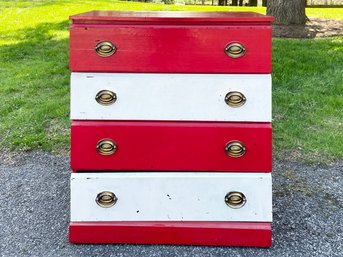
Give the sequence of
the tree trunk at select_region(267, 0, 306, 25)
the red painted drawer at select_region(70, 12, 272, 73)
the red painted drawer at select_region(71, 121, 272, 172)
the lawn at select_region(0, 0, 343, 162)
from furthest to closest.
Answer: the tree trunk at select_region(267, 0, 306, 25)
the lawn at select_region(0, 0, 343, 162)
the red painted drawer at select_region(71, 121, 272, 172)
the red painted drawer at select_region(70, 12, 272, 73)

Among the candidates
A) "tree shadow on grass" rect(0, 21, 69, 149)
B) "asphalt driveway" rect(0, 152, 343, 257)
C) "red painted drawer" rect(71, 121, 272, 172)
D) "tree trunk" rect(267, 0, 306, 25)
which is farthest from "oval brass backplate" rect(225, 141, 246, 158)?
"tree trunk" rect(267, 0, 306, 25)

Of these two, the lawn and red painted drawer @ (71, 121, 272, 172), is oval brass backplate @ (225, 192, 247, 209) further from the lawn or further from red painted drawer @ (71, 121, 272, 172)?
the lawn

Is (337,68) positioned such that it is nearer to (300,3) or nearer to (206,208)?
(300,3)

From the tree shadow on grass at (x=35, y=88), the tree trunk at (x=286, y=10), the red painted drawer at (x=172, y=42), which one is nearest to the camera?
the red painted drawer at (x=172, y=42)

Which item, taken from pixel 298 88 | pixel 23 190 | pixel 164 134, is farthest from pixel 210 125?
pixel 298 88

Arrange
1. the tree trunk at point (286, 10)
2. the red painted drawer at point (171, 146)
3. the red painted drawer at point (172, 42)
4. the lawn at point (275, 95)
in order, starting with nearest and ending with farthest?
1. the red painted drawer at point (172, 42)
2. the red painted drawer at point (171, 146)
3. the lawn at point (275, 95)
4. the tree trunk at point (286, 10)

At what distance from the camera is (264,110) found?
2.50 meters

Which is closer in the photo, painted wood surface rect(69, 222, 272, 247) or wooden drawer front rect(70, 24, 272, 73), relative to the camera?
wooden drawer front rect(70, 24, 272, 73)

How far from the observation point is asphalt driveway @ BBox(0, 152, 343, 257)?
2574 mm

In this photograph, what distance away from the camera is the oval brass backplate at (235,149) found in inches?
100

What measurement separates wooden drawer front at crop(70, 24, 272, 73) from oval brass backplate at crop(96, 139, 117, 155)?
367 mm

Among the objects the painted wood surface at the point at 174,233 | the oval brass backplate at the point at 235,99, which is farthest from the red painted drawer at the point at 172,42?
the painted wood surface at the point at 174,233

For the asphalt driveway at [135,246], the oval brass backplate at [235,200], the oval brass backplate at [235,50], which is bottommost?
the asphalt driveway at [135,246]

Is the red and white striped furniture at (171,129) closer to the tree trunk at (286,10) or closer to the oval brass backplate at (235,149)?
the oval brass backplate at (235,149)
